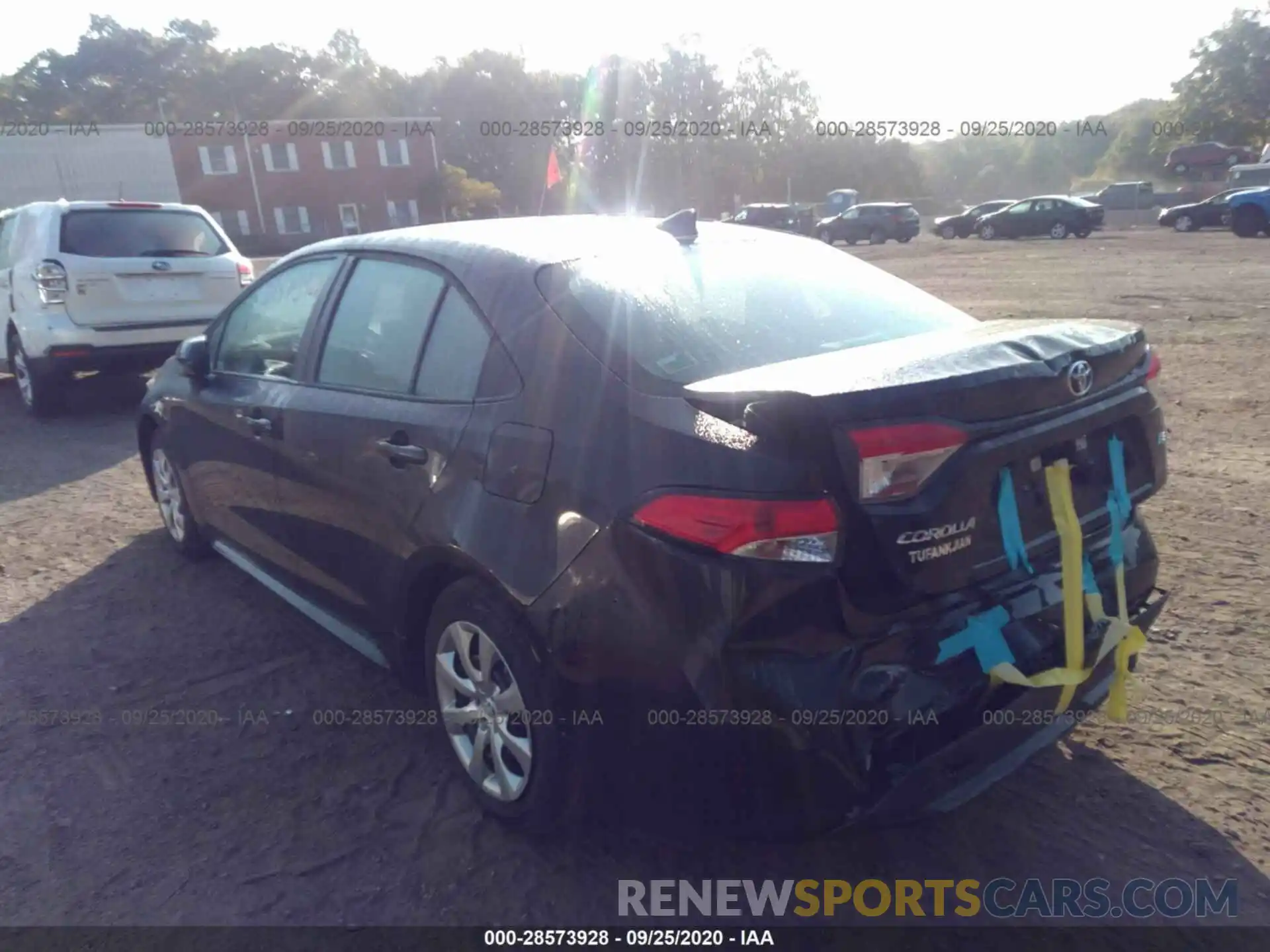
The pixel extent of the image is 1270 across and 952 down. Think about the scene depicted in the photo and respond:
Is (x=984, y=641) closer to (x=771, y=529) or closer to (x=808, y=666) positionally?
(x=808, y=666)

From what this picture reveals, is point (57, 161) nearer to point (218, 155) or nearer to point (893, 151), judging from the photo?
point (218, 155)

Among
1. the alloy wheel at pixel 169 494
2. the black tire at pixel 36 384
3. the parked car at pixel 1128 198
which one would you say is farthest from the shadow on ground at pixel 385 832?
the parked car at pixel 1128 198

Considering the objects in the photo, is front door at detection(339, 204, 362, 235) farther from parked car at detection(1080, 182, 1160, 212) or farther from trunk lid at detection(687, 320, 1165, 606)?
trunk lid at detection(687, 320, 1165, 606)

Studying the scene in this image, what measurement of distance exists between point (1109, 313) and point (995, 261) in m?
11.4

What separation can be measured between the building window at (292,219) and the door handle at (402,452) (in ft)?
157

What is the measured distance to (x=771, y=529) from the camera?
2162mm

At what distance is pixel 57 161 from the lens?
1441 inches

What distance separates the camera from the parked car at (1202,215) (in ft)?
96.5

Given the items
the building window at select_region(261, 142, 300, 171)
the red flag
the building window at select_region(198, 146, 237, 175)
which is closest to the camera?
the red flag

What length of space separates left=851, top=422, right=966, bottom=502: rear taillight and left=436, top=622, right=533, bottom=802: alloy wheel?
111 centimetres

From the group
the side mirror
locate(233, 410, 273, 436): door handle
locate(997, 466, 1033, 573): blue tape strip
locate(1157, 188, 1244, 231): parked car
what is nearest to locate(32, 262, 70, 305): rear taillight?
the side mirror

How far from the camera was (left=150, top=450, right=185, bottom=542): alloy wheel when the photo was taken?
5.04 m

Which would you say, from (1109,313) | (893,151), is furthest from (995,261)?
(893,151)

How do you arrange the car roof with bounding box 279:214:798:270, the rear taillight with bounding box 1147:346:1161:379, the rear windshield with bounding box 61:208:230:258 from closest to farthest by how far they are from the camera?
the rear taillight with bounding box 1147:346:1161:379, the car roof with bounding box 279:214:798:270, the rear windshield with bounding box 61:208:230:258
